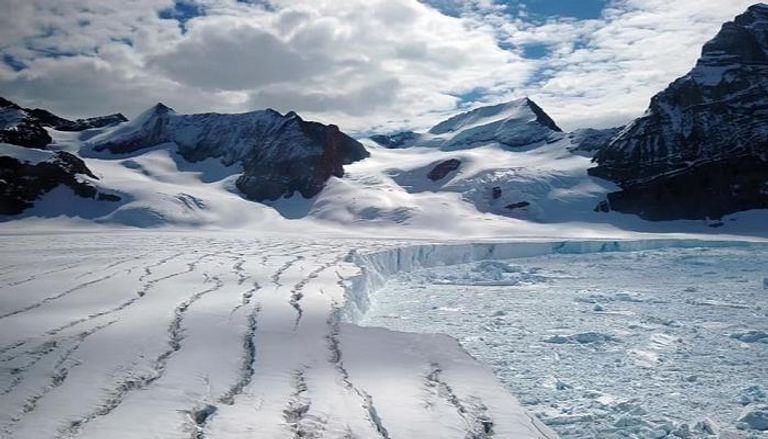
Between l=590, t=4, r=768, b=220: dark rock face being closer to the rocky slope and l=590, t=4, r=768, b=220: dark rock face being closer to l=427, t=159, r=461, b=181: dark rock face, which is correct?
l=427, t=159, r=461, b=181: dark rock face

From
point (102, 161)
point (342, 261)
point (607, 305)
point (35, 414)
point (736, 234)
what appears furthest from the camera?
point (102, 161)

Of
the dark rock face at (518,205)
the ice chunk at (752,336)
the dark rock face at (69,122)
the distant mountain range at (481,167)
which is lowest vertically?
the ice chunk at (752,336)

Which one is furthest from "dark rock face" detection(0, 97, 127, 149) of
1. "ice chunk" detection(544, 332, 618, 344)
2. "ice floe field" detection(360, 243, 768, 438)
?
"ice chunk" detection(544, 332, 618, 344)

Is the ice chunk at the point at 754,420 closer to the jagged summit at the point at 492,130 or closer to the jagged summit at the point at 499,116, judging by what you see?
the jagged summit at the point at 492,130

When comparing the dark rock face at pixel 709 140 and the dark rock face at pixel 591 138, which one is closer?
the dark rock face at pixel 709 140

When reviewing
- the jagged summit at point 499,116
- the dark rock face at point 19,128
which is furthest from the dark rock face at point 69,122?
the jagged summit at point 499,116

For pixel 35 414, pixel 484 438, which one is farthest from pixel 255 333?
pixel 484 438

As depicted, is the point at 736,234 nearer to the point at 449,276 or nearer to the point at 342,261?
the point at 449,276
